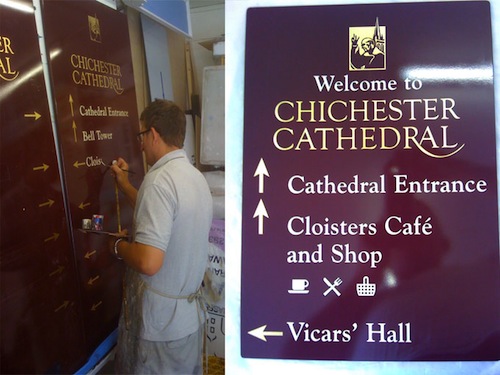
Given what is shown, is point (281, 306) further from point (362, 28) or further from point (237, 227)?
point (362, 28)

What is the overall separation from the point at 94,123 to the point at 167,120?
21cm

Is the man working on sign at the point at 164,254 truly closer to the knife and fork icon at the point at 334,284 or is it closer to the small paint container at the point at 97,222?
the small paint container at the point at 97,222

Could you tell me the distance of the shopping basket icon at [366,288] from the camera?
2.35 feet

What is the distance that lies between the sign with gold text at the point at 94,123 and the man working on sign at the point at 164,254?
5 cm

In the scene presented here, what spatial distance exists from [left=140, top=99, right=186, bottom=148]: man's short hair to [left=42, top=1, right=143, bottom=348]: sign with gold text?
66mm

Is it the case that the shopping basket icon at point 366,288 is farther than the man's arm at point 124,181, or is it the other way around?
the man's arm at point 124,181

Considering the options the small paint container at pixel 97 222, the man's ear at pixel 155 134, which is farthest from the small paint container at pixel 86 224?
the man's ear at pixel 155 134

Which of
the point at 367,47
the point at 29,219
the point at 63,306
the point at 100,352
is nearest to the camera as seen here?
the point at 367,47

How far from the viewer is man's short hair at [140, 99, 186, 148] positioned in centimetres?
104

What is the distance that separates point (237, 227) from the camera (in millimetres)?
720

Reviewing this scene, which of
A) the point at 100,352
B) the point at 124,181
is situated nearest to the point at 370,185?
the point at 124,181

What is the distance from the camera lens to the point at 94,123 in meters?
1.06

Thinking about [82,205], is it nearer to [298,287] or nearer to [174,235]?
[174,235]

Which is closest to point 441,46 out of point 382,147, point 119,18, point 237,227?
point 382,147
